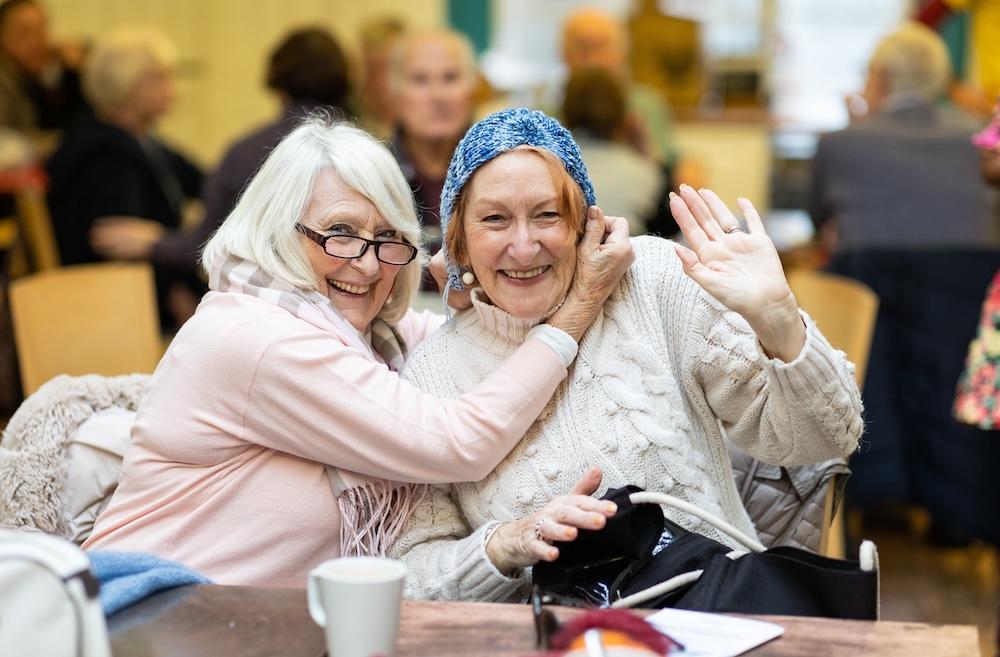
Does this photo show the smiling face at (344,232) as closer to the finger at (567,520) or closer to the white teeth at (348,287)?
the white teeth at (348,287)

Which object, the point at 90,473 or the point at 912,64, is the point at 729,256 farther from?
the point at 912,64

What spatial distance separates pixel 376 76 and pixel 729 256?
4013 millimetres

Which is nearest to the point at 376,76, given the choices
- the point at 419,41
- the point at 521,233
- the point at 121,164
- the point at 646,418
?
the point at 121,164

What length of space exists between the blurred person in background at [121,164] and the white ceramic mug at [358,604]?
3.24 metres

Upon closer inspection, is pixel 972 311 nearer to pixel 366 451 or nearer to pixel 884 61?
pixel 884 61

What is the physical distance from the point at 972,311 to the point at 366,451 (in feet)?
8.25

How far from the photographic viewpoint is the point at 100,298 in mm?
3143

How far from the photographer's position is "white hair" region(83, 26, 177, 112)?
4625mm

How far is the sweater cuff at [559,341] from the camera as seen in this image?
179 centimetres

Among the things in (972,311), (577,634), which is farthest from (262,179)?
(972,311)

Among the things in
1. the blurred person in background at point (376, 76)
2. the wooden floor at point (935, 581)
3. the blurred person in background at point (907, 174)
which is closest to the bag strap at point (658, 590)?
the wooden floor at point (935, 581)

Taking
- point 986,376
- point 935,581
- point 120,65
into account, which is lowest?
point 935,581

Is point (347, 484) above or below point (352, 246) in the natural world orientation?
below

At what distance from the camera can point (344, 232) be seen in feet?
6.15
